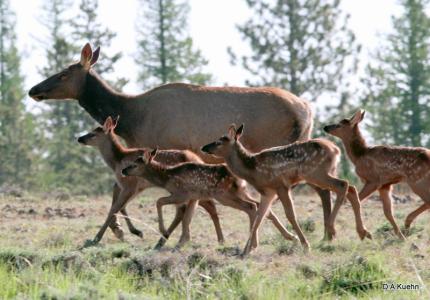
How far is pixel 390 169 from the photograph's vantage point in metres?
12.8

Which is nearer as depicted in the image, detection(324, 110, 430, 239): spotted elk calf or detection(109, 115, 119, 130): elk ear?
detection(324, 110, 430, 239): spotted elk calf

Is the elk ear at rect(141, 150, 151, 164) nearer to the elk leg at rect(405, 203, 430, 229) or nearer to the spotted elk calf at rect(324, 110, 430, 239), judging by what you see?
the spotted elk calf at rect(324, 110, 430, 239)

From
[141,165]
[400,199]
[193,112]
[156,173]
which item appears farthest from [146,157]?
[400,199]

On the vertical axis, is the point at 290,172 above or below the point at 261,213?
above

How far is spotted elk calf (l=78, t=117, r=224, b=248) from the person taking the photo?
1310cm

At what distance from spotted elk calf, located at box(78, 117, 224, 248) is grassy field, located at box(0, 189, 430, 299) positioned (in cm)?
29

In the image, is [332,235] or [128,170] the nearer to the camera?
[332,235]

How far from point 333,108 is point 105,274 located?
101ft

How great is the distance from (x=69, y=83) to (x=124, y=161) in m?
2.82

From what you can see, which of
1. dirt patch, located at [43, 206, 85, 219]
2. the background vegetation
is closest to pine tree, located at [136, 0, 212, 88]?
the background vegetation

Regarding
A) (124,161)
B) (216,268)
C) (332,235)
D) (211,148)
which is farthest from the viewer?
(124,161)

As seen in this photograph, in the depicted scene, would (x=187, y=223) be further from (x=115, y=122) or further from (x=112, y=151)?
(x=115, y=122)

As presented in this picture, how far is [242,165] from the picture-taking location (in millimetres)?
12125

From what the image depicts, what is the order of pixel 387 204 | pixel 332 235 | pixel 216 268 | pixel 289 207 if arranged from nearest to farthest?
1. pixel 216 268
2. pixel 289 207
3. pixel 332 235
4. pixel 387 204
